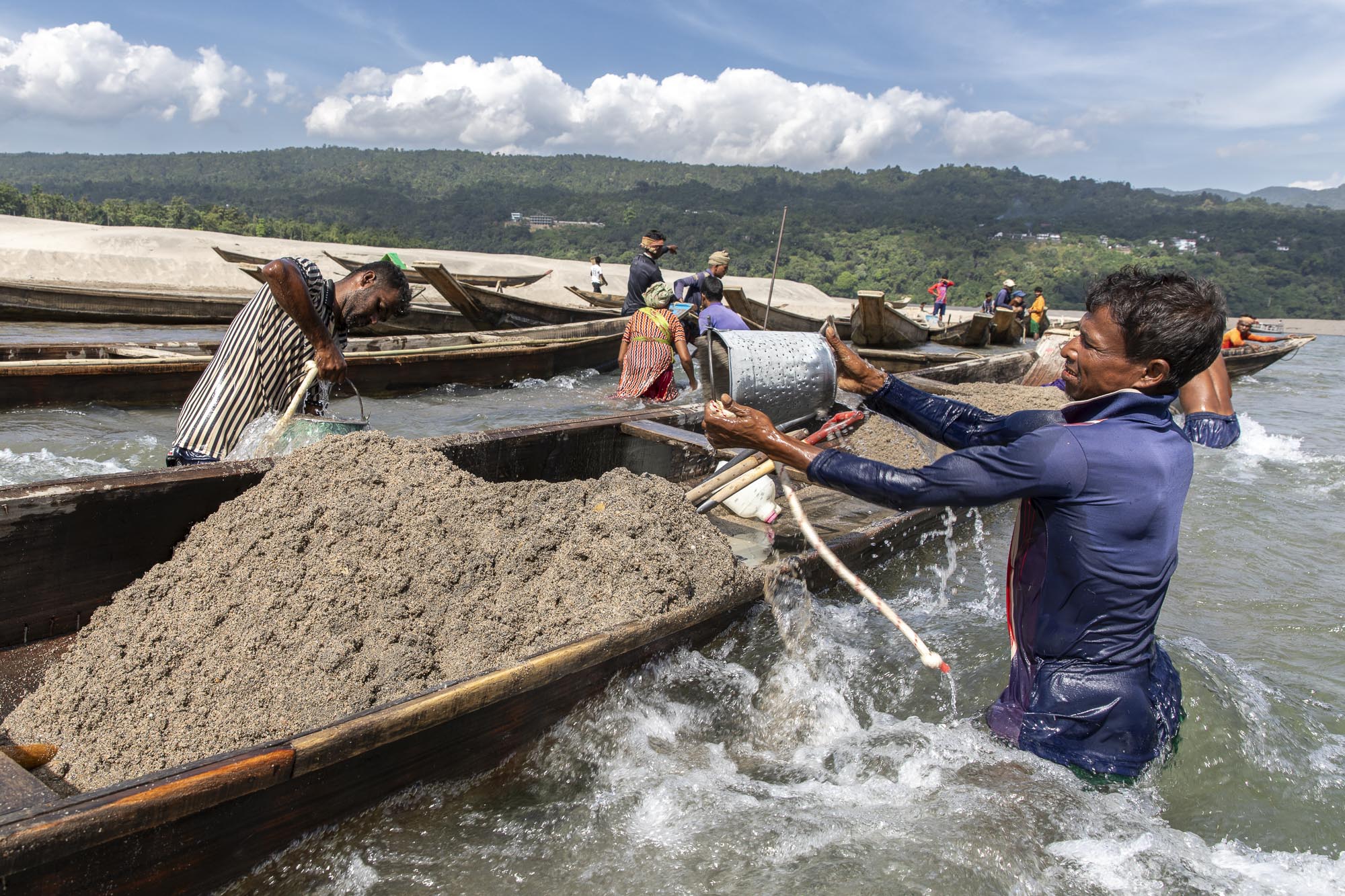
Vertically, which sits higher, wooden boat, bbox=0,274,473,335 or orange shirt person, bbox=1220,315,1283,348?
orange shirt person, bbox=1220,315,1283,348

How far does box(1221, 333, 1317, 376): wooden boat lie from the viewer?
13430 mm

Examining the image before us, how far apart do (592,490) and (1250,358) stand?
1416 cm

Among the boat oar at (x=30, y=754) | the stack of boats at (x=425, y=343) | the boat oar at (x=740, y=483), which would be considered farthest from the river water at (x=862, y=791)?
the stack of boats at (x=425, y=343)

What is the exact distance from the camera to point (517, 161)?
9956cm

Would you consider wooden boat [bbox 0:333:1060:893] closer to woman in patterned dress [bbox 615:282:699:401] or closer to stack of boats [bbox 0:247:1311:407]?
stack of boats [bbox 0:247:1311:407]

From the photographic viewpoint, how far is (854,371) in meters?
2.73

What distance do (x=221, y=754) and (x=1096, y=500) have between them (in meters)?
1.86


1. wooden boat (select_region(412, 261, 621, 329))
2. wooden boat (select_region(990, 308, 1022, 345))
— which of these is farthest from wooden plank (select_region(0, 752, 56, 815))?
wooden boat (select_region(990, 308, 1022, 345))

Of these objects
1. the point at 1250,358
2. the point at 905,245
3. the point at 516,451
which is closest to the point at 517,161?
the point at 905,245

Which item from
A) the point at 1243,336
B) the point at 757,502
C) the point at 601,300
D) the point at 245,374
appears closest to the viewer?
the point at 245,374

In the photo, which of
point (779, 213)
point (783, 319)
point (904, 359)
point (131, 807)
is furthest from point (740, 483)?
point (779, 213)

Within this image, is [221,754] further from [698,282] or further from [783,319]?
[783,319]

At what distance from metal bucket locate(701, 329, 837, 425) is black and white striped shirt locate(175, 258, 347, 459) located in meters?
1.59

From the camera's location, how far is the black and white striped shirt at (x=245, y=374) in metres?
3.23
